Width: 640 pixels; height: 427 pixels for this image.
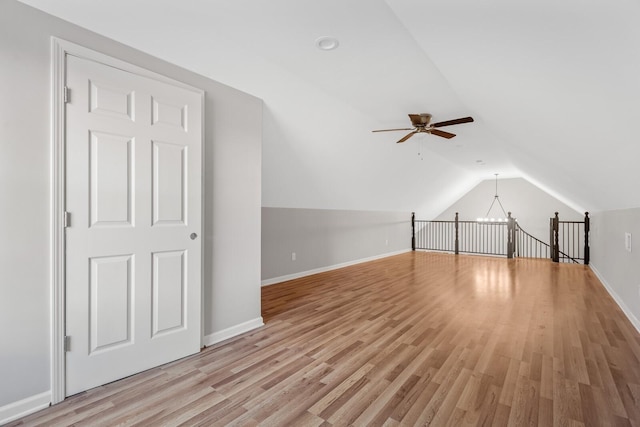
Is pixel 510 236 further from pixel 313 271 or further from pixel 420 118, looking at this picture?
pixel 420 118

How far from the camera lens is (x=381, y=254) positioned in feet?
26.1

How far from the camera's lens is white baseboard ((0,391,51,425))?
164cm

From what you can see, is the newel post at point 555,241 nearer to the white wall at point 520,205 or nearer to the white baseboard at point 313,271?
the white wall at point 520,205

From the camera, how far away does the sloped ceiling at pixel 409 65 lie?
4.70 feet

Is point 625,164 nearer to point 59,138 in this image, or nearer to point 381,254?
point 59,138

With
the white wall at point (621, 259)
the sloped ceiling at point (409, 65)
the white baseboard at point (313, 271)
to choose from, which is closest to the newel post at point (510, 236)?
the white wall at point (621, 259)

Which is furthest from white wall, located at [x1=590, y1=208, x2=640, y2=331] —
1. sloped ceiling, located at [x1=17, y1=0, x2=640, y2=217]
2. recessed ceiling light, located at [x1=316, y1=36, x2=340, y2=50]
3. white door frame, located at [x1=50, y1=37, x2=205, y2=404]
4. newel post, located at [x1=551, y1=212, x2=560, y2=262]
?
white door frame, located at [x1=50, y1=37, x2=205, y2=404]

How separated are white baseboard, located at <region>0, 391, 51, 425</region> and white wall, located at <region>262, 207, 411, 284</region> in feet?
10.2

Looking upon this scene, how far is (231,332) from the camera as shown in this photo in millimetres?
2793

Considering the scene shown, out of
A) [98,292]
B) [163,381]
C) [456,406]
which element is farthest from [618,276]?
[98,292]

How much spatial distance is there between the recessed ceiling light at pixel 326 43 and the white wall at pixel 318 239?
2825 mm

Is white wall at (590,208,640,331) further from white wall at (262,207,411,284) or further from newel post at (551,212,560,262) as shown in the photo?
white wall at (262,207,411,284)

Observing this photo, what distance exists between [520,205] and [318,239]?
778 centimetres

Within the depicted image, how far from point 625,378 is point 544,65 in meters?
2.18
